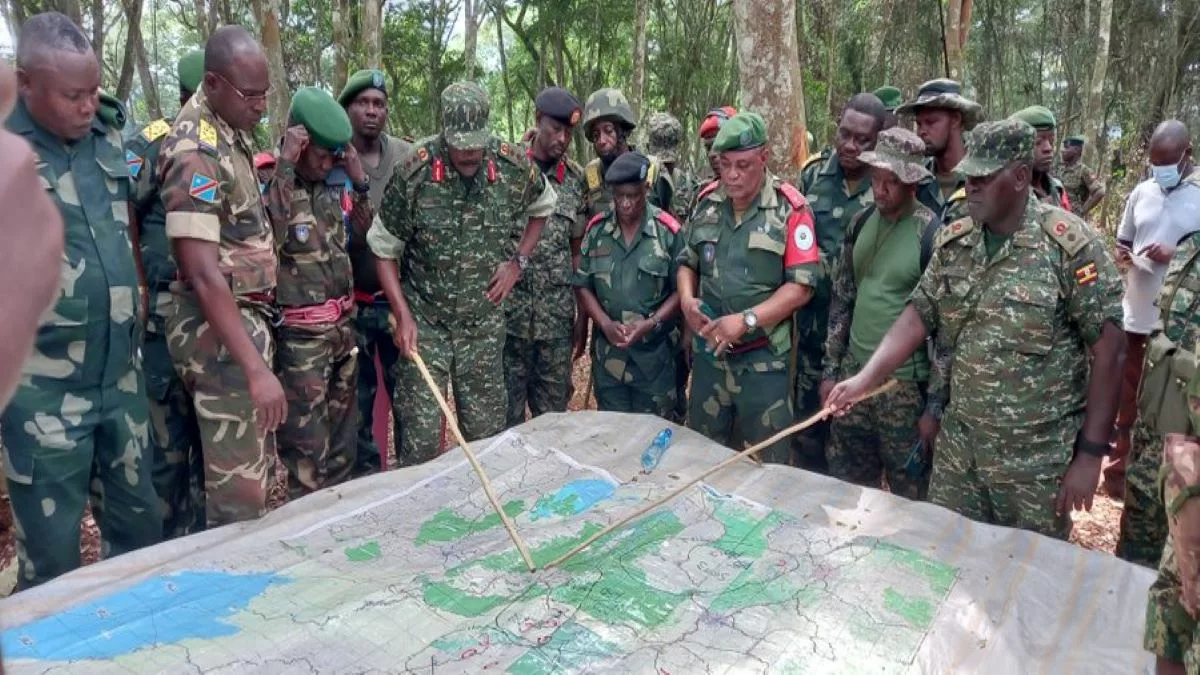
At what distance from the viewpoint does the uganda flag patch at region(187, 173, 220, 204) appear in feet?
8.61

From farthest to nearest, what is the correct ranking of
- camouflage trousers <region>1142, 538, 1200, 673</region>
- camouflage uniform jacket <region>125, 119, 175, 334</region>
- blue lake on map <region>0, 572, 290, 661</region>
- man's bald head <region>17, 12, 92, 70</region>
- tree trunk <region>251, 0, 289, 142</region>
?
tree trunk <region>251, 0, 289, 142</region> → camouflage uniform jacket <region>125, 119, 175, 334</region> → man's bald head <region>17, 12, 92, 70</region> → blue lake on map <region>0, 572, 290, 661</region> → camouflage trousers <region>1142, 538, 1200, 673</region>

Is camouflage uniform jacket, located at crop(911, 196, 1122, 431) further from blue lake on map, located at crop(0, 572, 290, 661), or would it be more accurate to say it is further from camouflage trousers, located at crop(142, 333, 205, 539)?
camouflage trousers, located at crop(142, 333, 205, 539)

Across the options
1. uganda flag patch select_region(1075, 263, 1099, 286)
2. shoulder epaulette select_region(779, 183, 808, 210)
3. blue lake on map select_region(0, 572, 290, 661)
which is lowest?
blue lake on map select_region(0, 572, 290, 661)

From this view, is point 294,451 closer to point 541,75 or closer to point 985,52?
point 541,75

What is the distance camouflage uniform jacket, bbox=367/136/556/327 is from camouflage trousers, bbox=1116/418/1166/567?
105 inches

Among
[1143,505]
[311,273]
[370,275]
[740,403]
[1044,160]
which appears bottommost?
[1143,505]

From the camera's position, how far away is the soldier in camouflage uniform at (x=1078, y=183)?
7602mm

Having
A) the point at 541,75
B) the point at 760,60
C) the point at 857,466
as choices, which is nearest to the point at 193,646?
the point at 857,466

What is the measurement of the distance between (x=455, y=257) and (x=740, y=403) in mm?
1448

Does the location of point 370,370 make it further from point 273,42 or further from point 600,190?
point 273,42

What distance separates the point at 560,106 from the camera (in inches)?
168

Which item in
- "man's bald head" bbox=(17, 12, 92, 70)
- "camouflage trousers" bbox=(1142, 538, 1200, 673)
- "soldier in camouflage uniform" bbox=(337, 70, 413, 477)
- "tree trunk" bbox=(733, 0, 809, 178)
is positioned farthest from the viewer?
"tree trunk" bbox=(733, 0, 809, 178)

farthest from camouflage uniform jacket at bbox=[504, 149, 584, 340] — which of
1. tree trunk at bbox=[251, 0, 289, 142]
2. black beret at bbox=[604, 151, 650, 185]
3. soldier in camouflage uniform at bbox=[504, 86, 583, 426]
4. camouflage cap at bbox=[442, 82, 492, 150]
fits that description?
tree trunk at bbox=[251, 0, 289, 142]

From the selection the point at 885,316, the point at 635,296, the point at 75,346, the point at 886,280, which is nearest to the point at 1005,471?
the point at 885,316
